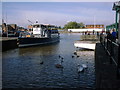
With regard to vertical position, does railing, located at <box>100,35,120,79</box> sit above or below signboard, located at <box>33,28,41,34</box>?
below

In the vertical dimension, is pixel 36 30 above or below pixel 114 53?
above

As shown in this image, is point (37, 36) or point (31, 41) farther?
point (37, 36)

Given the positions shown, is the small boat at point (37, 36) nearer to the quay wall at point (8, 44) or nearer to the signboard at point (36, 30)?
the signboard at point (36, 30)

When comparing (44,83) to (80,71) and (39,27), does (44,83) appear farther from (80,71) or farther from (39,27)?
(39,27)

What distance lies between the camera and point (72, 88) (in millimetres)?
9211

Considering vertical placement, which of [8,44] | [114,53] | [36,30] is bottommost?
[8,44]

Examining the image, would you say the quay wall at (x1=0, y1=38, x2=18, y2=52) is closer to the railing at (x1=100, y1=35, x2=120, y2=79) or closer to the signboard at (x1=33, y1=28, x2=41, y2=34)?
the signboard at (x1=33, y1=28, x2=41, y2=34)

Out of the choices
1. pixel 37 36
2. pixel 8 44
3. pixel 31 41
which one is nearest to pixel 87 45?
pixel 8 44

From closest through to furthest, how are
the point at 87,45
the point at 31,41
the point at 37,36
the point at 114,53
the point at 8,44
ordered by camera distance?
the point at 114,53, the point at 87,45, the point at 8,44, the point at 31,41, the point at 37,36

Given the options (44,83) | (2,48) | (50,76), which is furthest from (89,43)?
(44,83)

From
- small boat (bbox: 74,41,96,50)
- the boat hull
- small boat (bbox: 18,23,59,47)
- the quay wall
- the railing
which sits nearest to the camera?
the railing

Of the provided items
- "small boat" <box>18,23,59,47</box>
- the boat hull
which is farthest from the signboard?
the boat hull

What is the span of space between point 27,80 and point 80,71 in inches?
137

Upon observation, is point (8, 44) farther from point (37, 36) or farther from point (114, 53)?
point (114, 53)
